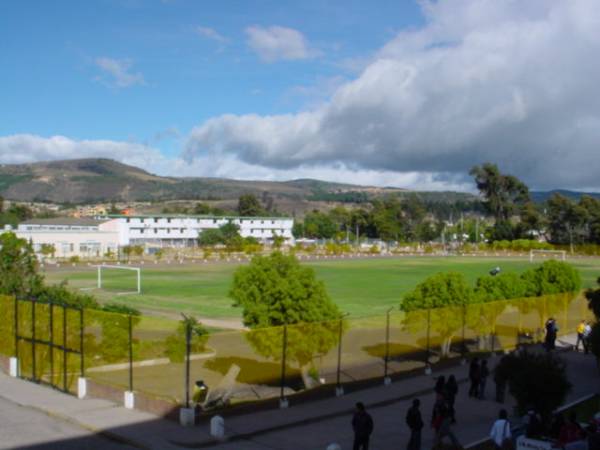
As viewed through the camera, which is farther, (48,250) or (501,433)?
(48,250)

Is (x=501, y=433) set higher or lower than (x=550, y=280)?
lower

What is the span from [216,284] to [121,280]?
10050 mm

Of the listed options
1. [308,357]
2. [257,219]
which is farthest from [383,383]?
[257,219]

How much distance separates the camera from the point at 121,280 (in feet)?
210

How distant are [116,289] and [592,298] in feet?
133

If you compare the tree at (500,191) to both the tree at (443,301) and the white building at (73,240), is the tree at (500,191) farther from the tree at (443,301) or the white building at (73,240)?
the tree at (443,301)

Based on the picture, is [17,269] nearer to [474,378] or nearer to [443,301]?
[443,301]

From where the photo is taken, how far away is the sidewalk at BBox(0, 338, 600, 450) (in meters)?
14.7

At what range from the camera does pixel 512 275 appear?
30.8 m

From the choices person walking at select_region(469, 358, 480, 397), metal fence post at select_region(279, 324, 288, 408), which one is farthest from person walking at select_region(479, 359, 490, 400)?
metal fence post at select_region(279, 324, 288, 408)

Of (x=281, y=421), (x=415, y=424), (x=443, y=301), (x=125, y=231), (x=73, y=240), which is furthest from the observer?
(x=125, y=231)

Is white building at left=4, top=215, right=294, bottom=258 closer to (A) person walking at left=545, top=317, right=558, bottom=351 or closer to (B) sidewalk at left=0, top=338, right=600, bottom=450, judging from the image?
(A) person walking at left=545, top=317, right=558, bottom=351

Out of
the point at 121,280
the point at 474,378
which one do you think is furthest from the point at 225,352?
the point at 121,280

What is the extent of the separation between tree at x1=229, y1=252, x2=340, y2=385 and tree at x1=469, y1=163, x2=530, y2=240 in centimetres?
13511
